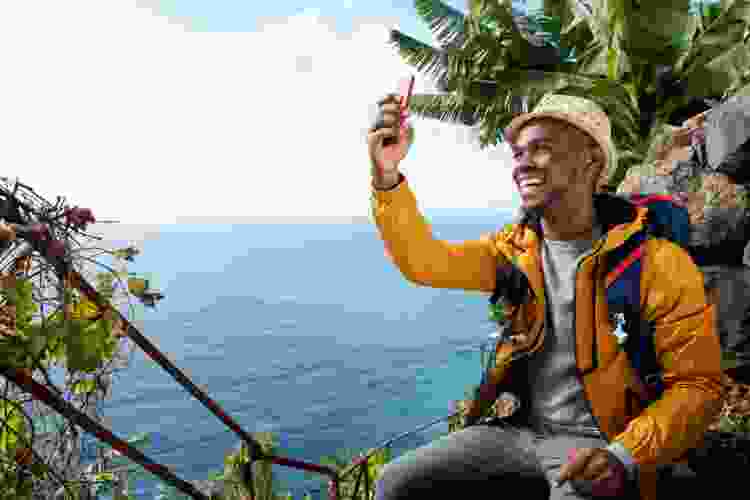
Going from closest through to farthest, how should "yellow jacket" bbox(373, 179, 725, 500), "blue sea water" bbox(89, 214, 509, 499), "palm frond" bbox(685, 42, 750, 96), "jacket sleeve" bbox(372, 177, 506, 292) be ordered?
"yellow jacket" bbox(373, 179, 725, 500) → "jacket sleeve" bbox(372, 177, 506, 292) → "palm frond" bbox(685, 42, 750, 96) → "blue sea water" bbox(89, 214, 509, 499)

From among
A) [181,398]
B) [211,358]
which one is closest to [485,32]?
[181,398]

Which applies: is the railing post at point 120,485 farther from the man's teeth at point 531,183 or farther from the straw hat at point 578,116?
the straw hat at point 578,116

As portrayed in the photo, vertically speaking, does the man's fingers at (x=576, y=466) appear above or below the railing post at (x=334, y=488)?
above

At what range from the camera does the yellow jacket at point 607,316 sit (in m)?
2.16

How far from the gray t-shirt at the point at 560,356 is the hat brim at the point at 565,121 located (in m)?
0.40

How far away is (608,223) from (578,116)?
53cm

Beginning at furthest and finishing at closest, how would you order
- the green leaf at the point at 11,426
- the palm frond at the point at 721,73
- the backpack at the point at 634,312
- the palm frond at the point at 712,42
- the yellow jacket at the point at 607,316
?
the palm frond at the point at 712,42 < the palm frond at the point at 721,73 < the backpack at the point at 634,312 < the yellow jacket at the point at 607,316 < the green leaf at the point at 11,426

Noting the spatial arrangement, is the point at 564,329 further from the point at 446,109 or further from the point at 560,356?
the point at 446,109

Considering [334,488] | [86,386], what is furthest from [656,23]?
[86,386]

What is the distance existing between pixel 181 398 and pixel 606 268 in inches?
4352

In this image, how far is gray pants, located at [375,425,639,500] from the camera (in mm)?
2324

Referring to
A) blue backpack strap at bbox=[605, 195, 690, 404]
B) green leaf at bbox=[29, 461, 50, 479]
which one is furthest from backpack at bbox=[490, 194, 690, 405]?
green leaf at bbox=[29, 461, 50, 479]

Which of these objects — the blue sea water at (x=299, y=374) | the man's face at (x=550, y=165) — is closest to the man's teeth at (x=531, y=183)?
the man's face at (x=550, y=165)

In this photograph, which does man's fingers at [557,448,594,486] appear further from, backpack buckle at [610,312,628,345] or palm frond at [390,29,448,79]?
palm frond at [390,29,448,79]
